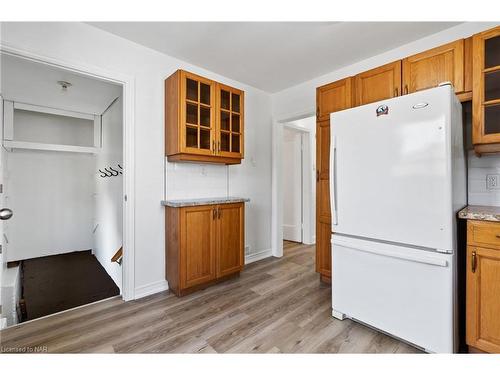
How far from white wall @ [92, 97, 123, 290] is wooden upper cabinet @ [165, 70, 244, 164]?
1026 millimetres

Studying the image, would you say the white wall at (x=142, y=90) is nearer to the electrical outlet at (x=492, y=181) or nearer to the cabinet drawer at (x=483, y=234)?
the cabinet drawer at (x=483, y=234)

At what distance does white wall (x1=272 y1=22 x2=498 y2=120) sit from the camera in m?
2.07

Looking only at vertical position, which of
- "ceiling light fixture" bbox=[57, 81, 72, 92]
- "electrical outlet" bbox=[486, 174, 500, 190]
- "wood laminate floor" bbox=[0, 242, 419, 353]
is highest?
"ceiling light fixture" bbox=[57, 81, 72, 92]

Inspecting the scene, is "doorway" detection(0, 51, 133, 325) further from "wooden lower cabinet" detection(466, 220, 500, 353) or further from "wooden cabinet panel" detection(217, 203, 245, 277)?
"wooden lower cabinet" detection(466, 220, 500, 353)

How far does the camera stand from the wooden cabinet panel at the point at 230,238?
256cm

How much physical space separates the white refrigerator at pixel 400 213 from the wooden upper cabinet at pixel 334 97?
594 mm

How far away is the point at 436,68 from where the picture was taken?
188 cm

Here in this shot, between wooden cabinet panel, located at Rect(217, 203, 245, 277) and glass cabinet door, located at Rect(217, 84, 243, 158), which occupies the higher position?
glass cabinet door, located at Rect(217, 84, 243, 158)

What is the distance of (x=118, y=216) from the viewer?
117 inches

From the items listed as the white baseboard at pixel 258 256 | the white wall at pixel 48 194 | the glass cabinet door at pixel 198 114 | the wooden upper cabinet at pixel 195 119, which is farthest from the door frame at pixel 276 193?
the white wall at pixel 48 194

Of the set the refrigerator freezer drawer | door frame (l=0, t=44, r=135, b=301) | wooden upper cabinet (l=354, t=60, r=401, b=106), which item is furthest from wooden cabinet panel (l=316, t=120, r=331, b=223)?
door frame (l=0, t=44, r=135, b=301)

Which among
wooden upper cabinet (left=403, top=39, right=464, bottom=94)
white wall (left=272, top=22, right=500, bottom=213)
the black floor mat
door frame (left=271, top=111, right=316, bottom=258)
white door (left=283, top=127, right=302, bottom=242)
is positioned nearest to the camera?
wooden upper cabinet (left=403, top=39, right=464, bottom=94)

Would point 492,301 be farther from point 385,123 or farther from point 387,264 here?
point 385,123
